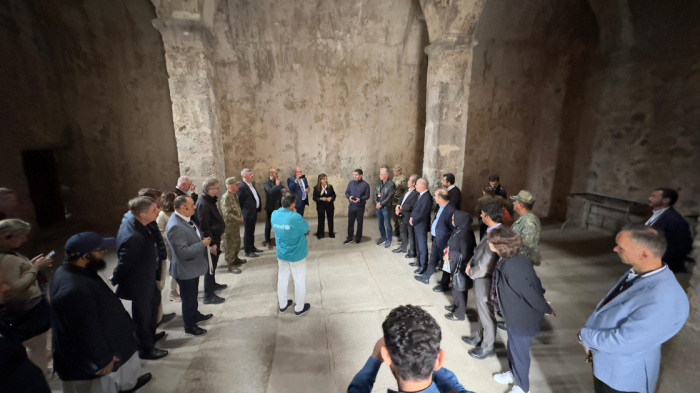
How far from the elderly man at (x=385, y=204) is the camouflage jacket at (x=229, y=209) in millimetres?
2678

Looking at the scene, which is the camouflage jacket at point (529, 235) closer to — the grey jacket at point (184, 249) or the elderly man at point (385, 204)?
the elderly man at point (385, 204)

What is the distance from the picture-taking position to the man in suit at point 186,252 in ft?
10.7

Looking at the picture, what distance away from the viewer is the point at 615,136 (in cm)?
703

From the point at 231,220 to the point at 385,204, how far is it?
2.94m

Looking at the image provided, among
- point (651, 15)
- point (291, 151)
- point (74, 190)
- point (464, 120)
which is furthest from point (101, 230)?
point (651, 15)

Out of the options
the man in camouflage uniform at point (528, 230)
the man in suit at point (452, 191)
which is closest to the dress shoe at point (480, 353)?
the man in camouflage uniform at point (528, 230)

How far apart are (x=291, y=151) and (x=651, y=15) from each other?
8275mm

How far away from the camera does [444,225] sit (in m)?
4.31

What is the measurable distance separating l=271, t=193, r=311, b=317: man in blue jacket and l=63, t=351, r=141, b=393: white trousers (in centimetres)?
163

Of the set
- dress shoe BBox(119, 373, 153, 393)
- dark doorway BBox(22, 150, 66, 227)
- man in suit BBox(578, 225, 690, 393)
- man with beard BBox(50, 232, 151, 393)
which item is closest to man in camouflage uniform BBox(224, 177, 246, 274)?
dress shoe BBox(119, 373, 153, 393)

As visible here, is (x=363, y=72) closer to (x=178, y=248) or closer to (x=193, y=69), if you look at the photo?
(x=193, y=69)

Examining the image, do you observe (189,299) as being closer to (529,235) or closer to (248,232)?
(248,232)

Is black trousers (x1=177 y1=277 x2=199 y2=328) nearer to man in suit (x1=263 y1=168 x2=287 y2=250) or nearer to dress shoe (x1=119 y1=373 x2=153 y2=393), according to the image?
dress shoe (x1=119 y1=373 x2=153 y2=393)

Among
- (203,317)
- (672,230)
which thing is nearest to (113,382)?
(203,317)
